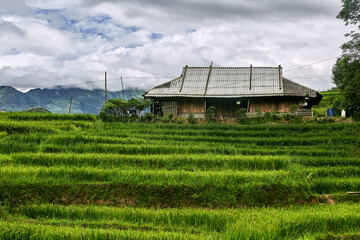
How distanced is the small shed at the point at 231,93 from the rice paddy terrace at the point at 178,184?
6.98 m

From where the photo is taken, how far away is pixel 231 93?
27094 millimetres

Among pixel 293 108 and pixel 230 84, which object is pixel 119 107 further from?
pixel 293 108

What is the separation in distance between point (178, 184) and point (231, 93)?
18307mm

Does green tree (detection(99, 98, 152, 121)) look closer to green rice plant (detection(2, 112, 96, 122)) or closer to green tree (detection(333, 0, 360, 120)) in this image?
green rice plant (detection(2, 112, 96, 122))

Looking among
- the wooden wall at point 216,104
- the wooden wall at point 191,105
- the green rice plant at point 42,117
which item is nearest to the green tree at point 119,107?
the green rice plant at point 42,117

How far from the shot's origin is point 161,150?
14.8 metres

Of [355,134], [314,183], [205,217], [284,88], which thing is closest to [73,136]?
[205,217]

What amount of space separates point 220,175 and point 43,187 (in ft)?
19.6

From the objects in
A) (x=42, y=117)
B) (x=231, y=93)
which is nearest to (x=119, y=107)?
(x=42, y=117)

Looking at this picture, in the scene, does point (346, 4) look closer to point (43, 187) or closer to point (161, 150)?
point (161, 150)

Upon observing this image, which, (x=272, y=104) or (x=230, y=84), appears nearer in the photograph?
(x=272, y=104)

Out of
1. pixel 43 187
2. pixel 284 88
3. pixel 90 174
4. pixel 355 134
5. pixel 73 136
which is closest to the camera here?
pixel 43 187

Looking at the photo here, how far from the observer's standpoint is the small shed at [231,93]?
26231mm

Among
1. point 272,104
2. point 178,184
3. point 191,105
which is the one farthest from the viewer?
point 191,105
